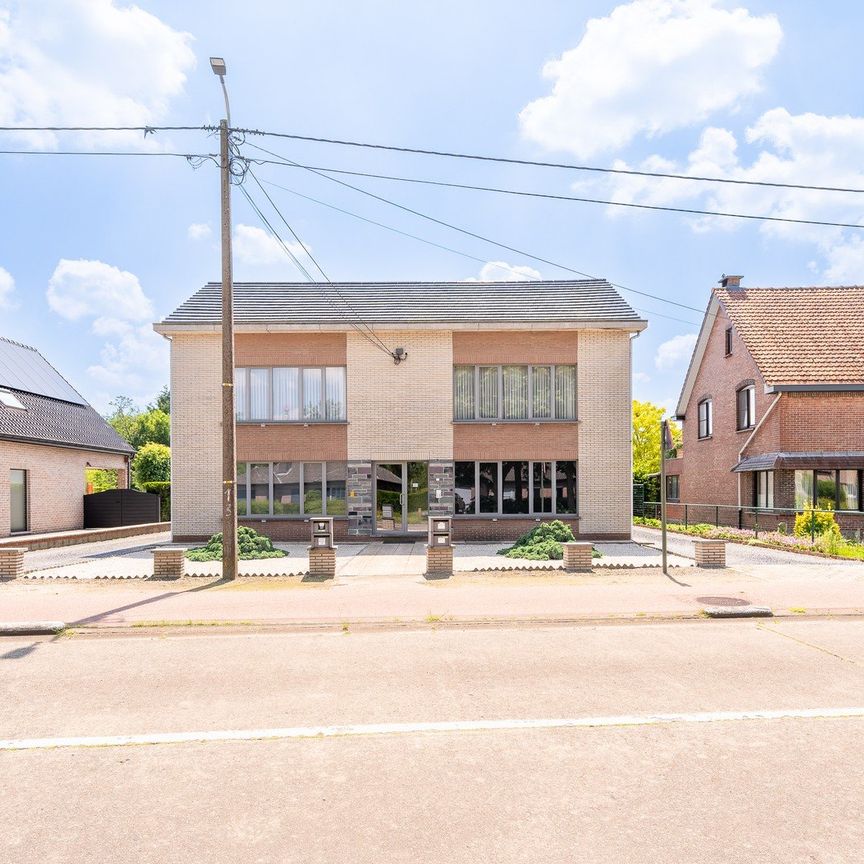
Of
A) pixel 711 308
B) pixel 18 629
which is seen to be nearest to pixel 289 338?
pixel 18 629

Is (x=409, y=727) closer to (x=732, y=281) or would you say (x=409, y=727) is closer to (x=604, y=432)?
(x=604, y=432)

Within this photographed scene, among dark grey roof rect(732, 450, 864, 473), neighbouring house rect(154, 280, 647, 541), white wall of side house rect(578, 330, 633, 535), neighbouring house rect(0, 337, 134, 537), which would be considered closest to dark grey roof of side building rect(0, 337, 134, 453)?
neighbouring house rect(0, 337, 134, 537)

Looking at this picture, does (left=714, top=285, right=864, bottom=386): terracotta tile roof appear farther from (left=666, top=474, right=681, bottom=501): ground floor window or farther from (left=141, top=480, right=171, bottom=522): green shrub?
(left=141, top=480, right=171, bottom=522): green shrub

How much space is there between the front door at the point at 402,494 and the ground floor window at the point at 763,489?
12.2 m

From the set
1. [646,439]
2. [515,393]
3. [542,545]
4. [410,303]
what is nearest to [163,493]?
[410,303]

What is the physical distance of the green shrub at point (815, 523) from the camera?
1707 cm

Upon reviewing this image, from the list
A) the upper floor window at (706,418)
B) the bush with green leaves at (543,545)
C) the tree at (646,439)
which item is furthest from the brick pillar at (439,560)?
the tree at (646,439)

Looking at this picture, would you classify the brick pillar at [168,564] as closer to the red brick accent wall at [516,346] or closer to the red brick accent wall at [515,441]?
the red brick accent wall at [515,441]

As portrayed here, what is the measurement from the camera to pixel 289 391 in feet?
63.5

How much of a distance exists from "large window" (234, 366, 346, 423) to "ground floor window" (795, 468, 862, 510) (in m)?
15.9

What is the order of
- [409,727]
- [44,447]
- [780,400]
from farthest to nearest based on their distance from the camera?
[44,447] → [780,400] → [409,727]

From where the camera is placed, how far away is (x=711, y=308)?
28.2 m

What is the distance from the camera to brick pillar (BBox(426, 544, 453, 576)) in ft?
41.1

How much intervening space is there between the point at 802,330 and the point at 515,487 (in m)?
13.7
